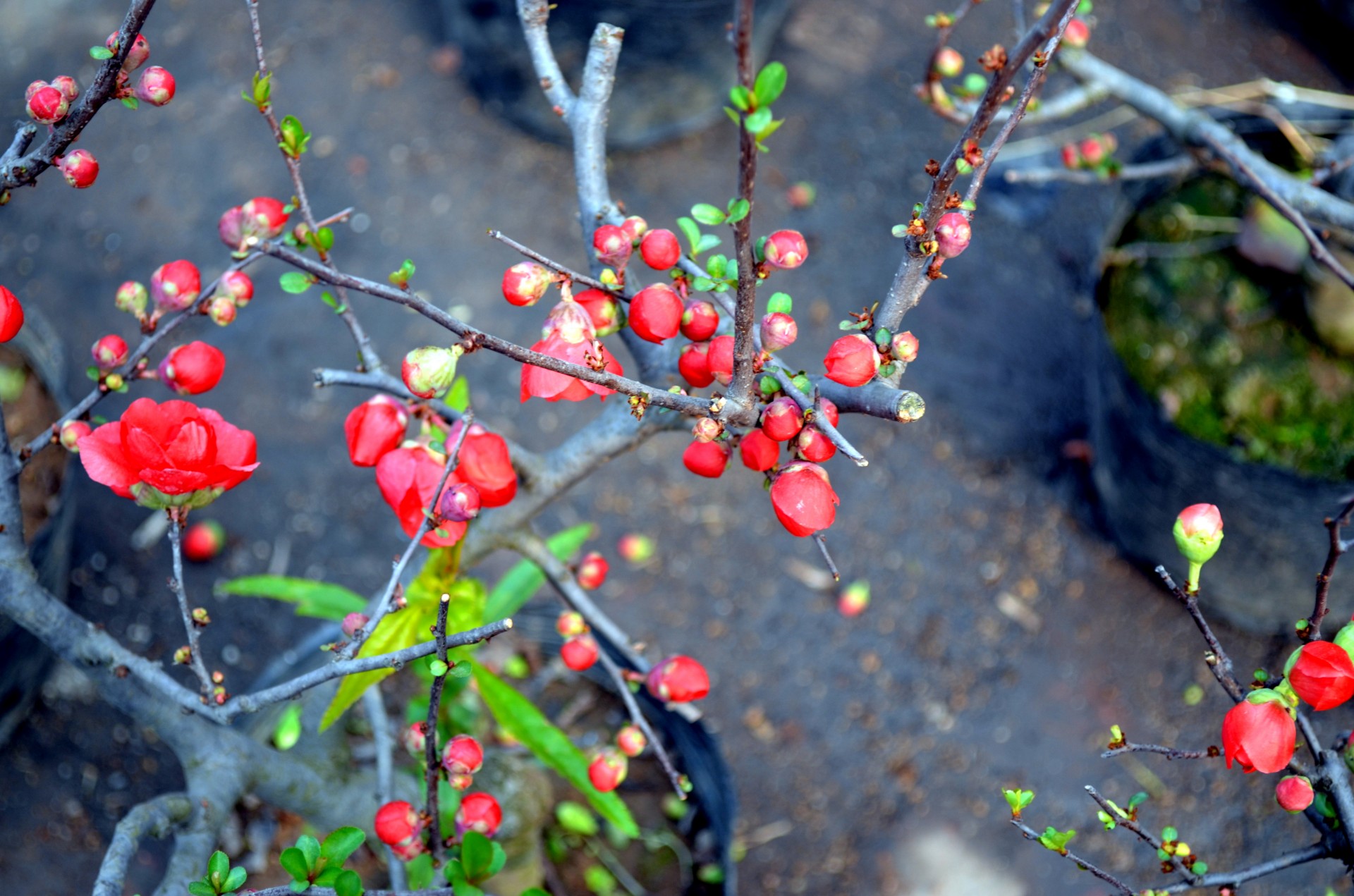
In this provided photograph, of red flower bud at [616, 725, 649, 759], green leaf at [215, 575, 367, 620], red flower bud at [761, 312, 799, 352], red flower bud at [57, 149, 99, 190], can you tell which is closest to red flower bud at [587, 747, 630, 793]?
red flower bud at [616, 725, 649, 759]

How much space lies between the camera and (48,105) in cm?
96

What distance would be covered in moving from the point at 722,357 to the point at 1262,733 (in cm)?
59

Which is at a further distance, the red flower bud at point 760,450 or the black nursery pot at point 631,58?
the black nursery pot at point 631,58

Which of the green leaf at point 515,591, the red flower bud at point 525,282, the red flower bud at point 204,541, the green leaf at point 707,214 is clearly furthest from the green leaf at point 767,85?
the red flower bud at point 204,541

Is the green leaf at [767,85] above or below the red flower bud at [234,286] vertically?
above

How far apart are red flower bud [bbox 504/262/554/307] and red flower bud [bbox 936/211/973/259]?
0.36 metres

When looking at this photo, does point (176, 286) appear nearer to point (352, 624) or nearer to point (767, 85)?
point (352, 624)

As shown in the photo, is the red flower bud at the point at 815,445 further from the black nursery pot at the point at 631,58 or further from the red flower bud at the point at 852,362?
the black nursery pot at the point at 631,58

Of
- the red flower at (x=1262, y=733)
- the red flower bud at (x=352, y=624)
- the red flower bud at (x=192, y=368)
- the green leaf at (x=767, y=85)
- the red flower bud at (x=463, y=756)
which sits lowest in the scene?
the red flower bud at (x=463, y=756)

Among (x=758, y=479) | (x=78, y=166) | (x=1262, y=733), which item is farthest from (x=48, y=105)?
(x=758, y=479)

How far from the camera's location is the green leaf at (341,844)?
1.02m

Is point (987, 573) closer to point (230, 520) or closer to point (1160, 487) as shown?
point (1160, 487)

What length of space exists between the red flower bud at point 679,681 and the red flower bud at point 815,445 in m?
0.40

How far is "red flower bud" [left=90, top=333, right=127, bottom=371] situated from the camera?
1.09m
